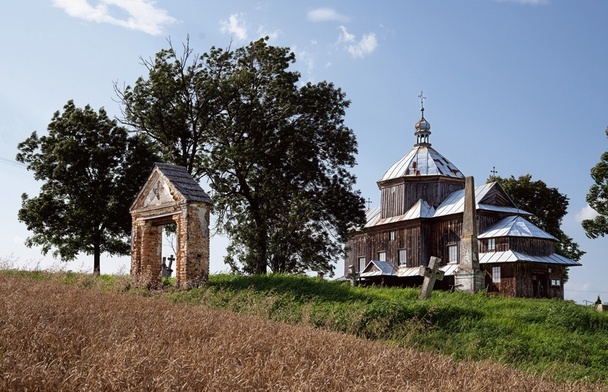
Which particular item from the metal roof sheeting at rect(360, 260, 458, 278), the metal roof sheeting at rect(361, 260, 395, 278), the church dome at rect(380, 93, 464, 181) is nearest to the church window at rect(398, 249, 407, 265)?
the metal roof sheeting at rect(360, 260, 458, 278)

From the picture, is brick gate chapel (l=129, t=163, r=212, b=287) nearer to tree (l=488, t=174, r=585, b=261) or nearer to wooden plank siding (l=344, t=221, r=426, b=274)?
wooden plank siding (l=344, t=221, r=426, b=274)

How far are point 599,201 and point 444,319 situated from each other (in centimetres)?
2594

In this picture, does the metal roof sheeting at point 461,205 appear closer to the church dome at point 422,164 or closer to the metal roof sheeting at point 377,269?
the church dome at point 422,164

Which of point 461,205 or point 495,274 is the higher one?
point 461,205

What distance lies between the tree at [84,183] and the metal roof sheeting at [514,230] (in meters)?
21.2

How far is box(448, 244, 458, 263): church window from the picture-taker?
39.4 meters

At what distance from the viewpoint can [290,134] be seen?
30.7 metres

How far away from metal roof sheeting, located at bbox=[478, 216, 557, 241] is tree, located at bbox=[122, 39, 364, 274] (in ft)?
34.1

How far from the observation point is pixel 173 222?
850 inches

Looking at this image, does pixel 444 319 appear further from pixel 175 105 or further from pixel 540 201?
pixel 540 201

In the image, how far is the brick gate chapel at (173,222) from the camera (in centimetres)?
2006

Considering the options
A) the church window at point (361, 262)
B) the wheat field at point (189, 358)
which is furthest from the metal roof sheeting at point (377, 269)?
the wheat field at point (189, 358)

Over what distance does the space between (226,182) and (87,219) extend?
24.4 feet

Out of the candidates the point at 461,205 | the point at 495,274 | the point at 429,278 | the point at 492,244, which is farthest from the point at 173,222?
the point at 461,205
